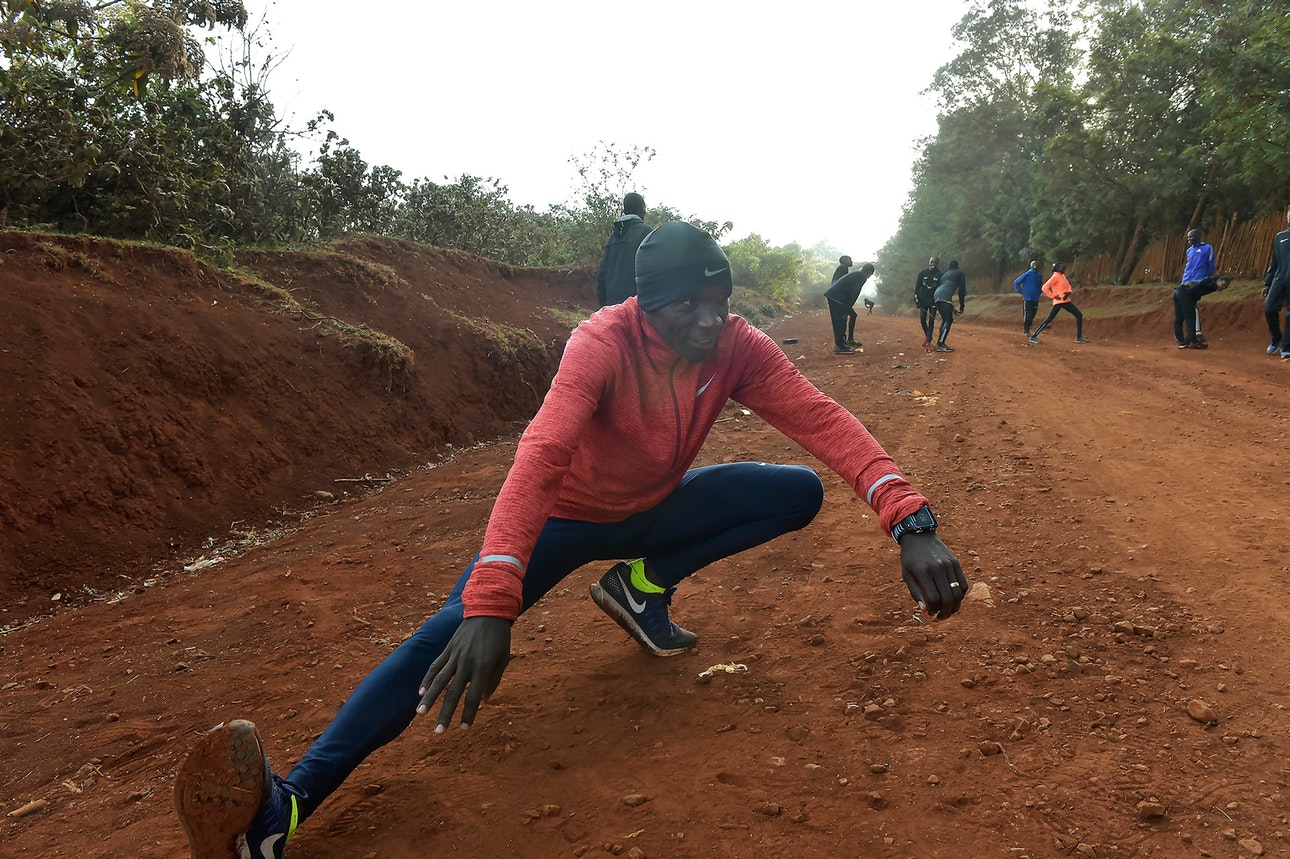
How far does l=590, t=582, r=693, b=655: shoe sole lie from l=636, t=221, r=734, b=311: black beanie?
1112mm

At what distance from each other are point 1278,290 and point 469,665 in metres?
11.2

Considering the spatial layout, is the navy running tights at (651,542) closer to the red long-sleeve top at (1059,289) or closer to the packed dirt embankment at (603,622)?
the packed dirt embankment at (603,622)

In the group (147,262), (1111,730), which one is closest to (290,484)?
(147,262)

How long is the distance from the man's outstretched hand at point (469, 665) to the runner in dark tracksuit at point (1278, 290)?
10.5 meters

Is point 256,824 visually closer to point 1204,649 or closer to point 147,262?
point 1204,649

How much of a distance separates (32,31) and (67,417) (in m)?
3.17

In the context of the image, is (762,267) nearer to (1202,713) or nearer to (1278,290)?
(1278,290)

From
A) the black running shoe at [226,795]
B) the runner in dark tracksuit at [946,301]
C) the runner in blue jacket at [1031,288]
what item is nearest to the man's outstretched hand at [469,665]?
the black running shoe at [226,795]

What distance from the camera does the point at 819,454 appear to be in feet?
7.27

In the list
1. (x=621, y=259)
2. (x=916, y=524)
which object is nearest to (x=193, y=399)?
(x=621, y=259)

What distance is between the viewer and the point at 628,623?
262 centimetres

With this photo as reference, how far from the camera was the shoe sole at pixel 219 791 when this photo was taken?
4.95 ft

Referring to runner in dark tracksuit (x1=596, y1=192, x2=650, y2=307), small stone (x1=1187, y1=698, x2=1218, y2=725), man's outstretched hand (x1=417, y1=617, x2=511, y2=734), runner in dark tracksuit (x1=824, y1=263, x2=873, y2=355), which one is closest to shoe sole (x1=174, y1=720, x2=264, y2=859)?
man's outstretched hand (x1=417, y1=617, x2=511, y2=734)

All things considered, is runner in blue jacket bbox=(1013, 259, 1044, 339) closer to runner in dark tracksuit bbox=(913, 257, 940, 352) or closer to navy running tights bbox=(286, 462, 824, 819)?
runner in dark tracksuit bbox=(913, 257, 940, 352)
